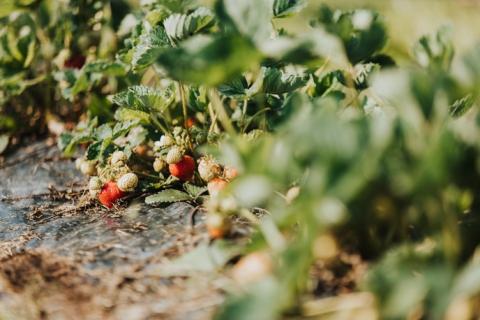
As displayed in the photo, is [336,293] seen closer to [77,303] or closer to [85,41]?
[77,303]

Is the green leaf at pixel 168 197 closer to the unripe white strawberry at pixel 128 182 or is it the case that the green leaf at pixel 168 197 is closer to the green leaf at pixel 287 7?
the unripe white strawberry at pixel 128 182

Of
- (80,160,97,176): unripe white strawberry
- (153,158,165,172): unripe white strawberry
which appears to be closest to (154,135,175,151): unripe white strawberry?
(153,158,165,172): unripe white strawberry

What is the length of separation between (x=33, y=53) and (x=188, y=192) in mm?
962

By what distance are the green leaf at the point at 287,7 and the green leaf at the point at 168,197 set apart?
0.48 metres

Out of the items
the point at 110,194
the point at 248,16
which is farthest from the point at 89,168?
the point at 248,16

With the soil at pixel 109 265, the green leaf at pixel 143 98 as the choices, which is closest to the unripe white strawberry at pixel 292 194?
the soil at pixel 109 265

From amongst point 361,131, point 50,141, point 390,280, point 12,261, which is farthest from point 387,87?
point 50,141

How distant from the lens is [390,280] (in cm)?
82

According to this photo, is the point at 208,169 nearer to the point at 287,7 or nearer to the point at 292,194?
the point at 292,194

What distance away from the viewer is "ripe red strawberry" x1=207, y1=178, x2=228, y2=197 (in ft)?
4.41

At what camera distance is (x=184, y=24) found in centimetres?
140

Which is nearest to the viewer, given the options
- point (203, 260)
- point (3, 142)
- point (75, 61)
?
point (203, 260)

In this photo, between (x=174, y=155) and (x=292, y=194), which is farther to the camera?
(x=174, y=155)

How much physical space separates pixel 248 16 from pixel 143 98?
Answer: 465mm
